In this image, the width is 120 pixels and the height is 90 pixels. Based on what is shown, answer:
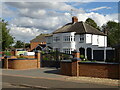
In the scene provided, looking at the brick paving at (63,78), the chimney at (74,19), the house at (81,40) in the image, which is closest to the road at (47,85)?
the brick paving at (63,78)

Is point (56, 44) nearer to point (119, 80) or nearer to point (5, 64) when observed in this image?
point (5, 64)

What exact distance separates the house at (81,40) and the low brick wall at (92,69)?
19.4m

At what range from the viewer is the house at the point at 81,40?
35531 millimetres

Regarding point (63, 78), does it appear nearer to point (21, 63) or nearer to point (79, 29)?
point (21, 63)

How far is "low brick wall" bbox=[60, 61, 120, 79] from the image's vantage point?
45.8ft

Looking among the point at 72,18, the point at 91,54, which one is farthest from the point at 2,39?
the point at 91,54

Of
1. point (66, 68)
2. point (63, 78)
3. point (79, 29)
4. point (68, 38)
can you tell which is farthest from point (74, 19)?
point (63, 78)

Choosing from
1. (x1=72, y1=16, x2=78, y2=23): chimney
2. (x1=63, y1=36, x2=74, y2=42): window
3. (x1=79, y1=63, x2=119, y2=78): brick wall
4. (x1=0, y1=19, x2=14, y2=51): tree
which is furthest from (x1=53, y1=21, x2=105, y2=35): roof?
(x1=79, y1=63, x2=119, y2=78): brick wall

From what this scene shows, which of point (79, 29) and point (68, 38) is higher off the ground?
point (79, 29)

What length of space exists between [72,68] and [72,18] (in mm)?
26600

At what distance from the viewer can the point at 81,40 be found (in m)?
37.4

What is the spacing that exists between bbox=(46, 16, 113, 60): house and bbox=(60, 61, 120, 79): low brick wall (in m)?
19.4

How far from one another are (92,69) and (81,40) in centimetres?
2274

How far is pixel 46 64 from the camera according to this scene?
81.2 feet
